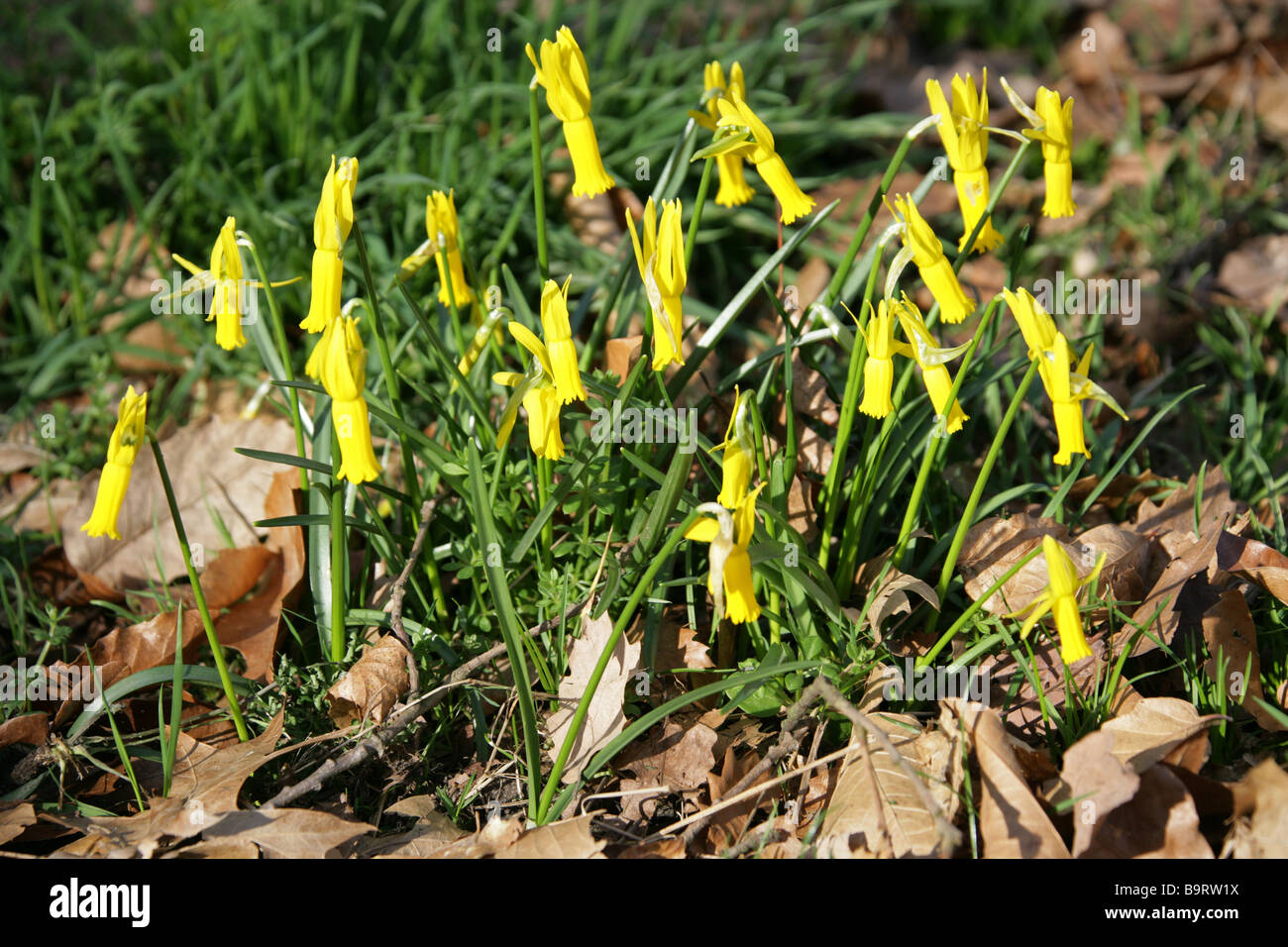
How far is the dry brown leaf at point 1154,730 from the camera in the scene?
1850mm

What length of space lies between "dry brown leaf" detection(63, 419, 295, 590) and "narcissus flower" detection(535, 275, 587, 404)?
116 cm

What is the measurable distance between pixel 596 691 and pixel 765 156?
111 centimetres

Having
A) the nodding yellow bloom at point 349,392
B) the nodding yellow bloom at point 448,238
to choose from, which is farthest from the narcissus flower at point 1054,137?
the nodding yellow bloom at point 349,392

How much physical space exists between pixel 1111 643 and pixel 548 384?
1.28m

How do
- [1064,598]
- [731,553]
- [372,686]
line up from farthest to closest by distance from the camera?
1. [372,686]
2. [1064,598]
3. [731,553]

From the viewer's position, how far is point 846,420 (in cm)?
210

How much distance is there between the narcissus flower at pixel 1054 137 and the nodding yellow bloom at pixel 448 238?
1.14 meters

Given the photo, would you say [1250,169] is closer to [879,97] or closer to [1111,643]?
[879,97]

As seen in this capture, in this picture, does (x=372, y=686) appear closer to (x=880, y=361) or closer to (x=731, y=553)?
(x=731, y=553)

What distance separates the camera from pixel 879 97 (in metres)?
4.37

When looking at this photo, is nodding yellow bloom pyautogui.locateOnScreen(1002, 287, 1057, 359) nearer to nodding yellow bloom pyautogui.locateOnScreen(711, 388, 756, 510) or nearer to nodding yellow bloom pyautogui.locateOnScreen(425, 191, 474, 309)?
nodding yellow bloom pyautogui.locateOnScreen(711, 388, 756, 510)

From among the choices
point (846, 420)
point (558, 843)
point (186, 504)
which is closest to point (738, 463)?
point (846, 420)

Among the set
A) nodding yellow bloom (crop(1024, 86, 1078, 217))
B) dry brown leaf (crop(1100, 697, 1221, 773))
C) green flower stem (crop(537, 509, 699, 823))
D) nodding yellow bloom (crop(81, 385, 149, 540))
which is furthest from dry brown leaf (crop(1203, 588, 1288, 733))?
nodding yellow bloom (crop(81, 385, 149, 540))
